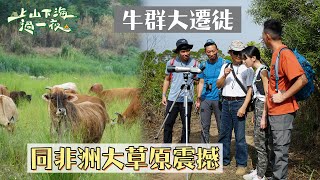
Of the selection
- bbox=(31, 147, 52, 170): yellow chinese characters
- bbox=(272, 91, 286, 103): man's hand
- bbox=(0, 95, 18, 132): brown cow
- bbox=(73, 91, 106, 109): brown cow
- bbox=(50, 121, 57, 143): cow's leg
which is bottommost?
bbox=(31, 147, 52, 170): yellow chinese characters

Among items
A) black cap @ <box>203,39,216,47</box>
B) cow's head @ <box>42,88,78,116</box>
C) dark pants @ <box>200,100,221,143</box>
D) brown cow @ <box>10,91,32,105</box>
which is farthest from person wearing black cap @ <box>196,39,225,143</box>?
brown cow @ <box>10,91,32,105</box>

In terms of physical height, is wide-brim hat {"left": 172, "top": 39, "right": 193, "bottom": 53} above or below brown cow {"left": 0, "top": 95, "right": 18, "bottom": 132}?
above

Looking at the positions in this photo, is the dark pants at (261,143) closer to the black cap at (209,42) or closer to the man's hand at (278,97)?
the man's hand at (278,97)

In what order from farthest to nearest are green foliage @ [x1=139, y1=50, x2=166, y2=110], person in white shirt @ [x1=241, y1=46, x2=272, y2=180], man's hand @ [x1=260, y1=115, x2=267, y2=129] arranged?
green foliage @ [x1=139, y1=50, x2=166, y2=110], person in white shirt @ [x1=241, y1=46, x2=272, y2=180], man's hand @ [x1=260, y1=115, x2=267, y2=129]

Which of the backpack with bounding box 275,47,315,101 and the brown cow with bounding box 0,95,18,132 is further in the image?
the brown cow with bounding box 0,95,18,132

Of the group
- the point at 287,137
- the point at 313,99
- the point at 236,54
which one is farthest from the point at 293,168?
the point at 287,137

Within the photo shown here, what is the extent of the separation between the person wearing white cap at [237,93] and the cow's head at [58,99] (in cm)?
138

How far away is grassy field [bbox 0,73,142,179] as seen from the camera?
4496 millimetres

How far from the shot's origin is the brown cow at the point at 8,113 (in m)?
4.87

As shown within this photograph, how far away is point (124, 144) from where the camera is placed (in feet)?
15.1

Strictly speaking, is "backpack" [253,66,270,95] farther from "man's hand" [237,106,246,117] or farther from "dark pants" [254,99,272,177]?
"man's hand" [237,106,246,117]

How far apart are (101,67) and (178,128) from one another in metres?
2.54

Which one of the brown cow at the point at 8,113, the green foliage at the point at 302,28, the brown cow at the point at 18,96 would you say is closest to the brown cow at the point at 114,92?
the brown cow at the point at 18,96

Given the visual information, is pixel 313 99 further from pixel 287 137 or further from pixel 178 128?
pixel 287 137
